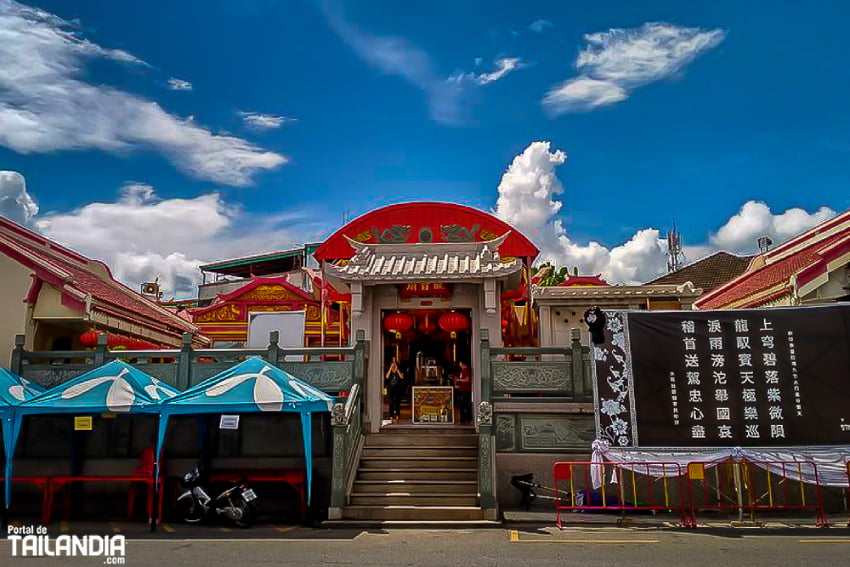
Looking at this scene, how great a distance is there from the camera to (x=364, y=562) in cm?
804

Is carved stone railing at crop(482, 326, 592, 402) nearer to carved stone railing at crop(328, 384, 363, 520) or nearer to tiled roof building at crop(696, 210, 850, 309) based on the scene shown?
carved stone railing at crop(328, 384, 363, 520)

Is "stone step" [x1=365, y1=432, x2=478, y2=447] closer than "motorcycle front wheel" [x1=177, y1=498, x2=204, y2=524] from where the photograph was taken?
No

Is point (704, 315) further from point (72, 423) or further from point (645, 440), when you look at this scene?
point (72, 423)

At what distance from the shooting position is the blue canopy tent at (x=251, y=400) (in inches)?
426

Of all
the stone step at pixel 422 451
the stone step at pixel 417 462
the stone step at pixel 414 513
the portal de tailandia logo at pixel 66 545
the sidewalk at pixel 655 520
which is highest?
the stone step at pixel 422 451

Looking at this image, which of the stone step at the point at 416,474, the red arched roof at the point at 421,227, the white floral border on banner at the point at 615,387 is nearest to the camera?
the white floral border on banner at the point at 615,387

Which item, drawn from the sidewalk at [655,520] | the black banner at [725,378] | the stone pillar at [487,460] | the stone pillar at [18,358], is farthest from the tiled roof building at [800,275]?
the stone pillar at [18,358]

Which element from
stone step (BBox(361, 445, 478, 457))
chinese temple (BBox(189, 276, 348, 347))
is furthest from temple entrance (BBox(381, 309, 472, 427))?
chinese temple (BBox(189, 276, 348, 347))

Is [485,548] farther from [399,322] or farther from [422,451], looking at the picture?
[399,322]

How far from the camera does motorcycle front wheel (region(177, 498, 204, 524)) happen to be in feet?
36.3

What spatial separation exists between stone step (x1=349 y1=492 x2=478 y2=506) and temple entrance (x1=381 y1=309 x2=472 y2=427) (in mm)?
2917

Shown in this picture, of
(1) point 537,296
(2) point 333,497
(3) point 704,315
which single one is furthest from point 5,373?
(3) point 704,315

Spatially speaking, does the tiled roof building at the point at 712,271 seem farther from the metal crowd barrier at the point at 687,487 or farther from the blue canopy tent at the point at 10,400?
the blue canopy tent at the point at 10,400

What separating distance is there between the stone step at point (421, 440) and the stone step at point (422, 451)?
0.32ft
